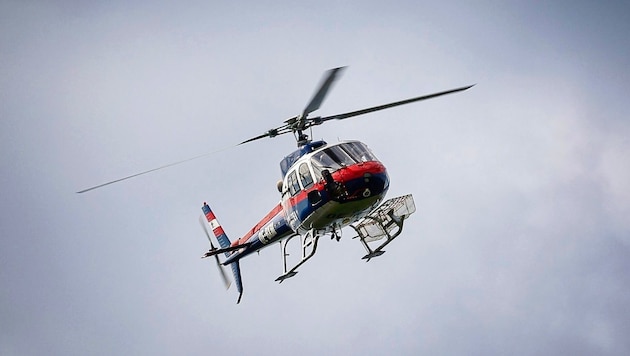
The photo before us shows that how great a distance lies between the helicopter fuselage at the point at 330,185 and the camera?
787 inches

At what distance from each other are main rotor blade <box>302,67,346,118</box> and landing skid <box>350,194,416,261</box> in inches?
226

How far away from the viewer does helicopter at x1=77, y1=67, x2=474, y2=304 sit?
20.0 meters

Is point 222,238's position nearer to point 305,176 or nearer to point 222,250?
point 222,250

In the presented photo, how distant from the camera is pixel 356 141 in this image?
21.6 m

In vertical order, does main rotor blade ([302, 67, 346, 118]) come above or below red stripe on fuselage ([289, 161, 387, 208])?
above

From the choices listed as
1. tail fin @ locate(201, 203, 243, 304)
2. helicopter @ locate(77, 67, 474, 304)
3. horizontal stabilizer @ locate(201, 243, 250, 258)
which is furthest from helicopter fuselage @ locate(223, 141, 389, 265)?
tail fin @ locate(201, 203, 243, 304)

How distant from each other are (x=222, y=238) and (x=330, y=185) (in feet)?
47.6

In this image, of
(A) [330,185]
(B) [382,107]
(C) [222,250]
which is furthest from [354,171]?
(C) [222,250]

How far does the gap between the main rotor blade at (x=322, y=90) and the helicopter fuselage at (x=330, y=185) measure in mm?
2032

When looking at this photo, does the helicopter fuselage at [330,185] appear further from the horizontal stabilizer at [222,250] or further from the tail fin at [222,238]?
the tail fin at [222,238]

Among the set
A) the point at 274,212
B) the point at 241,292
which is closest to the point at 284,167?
the point at 274,212

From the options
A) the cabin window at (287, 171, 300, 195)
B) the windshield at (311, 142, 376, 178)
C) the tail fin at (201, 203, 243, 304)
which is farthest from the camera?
the tail fin at (201, 203, 243, 304)

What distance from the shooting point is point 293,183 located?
21.9 m

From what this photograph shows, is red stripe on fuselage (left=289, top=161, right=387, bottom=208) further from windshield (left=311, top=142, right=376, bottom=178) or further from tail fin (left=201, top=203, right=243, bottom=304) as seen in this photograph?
tail fin (left=201, top=203, right=243, bottom=304)
